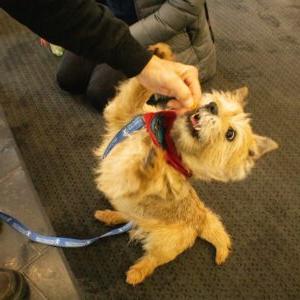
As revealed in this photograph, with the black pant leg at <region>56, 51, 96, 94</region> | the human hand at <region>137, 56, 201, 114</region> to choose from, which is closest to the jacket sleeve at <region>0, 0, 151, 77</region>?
the human hand at <region>137, 56, 201, 114</region>

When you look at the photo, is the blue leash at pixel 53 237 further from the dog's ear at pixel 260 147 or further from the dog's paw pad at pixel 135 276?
the dog's ear at pixel 260 147

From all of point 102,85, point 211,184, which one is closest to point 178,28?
point 102,85

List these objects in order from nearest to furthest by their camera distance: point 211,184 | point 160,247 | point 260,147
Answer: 1. point 260,147
2. point 160,247
3. point 211,184

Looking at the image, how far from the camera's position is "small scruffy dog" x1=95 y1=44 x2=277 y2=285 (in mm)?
843

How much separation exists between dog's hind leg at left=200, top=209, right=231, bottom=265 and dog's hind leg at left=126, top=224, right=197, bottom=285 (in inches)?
2.5

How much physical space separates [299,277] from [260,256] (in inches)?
6.4

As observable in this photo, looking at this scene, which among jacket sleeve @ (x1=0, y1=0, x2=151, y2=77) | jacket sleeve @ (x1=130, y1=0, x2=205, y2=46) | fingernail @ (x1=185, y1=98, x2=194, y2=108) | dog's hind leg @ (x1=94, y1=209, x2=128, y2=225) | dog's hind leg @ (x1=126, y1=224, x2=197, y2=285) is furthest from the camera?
jacket sleeve @ (x1=130, y1=0, x2=205, y2=46)

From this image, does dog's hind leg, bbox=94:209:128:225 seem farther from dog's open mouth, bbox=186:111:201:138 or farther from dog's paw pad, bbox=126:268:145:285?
dog's open mouth, bbox=186:111:201:138

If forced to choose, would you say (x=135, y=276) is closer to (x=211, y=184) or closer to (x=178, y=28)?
(x=211, y=184)

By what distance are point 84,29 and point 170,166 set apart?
40 cm

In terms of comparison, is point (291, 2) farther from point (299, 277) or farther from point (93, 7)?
point (93, 7)

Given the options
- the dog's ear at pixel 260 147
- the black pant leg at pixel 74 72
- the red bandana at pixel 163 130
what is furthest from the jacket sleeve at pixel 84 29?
the black pant leg at pixel 74 72

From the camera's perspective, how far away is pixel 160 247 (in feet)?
3.83

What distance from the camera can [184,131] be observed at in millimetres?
A: 839
